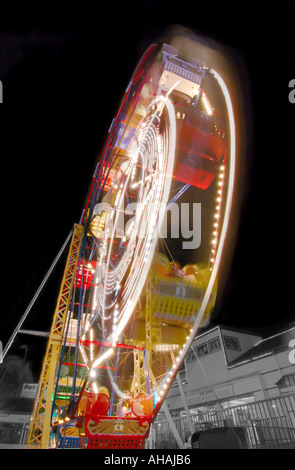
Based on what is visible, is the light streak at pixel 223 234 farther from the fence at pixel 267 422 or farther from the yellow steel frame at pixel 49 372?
the yellow steel frame at pixel 49 372

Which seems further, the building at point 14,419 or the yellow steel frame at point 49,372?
the building at point 14,419

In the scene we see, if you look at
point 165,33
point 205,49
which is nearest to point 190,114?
point 205,49

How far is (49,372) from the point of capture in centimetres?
723

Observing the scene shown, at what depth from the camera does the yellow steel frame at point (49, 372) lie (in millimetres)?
6523

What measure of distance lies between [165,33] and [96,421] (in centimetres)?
931

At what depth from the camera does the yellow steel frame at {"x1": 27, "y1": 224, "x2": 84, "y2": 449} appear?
6523 millimetres
